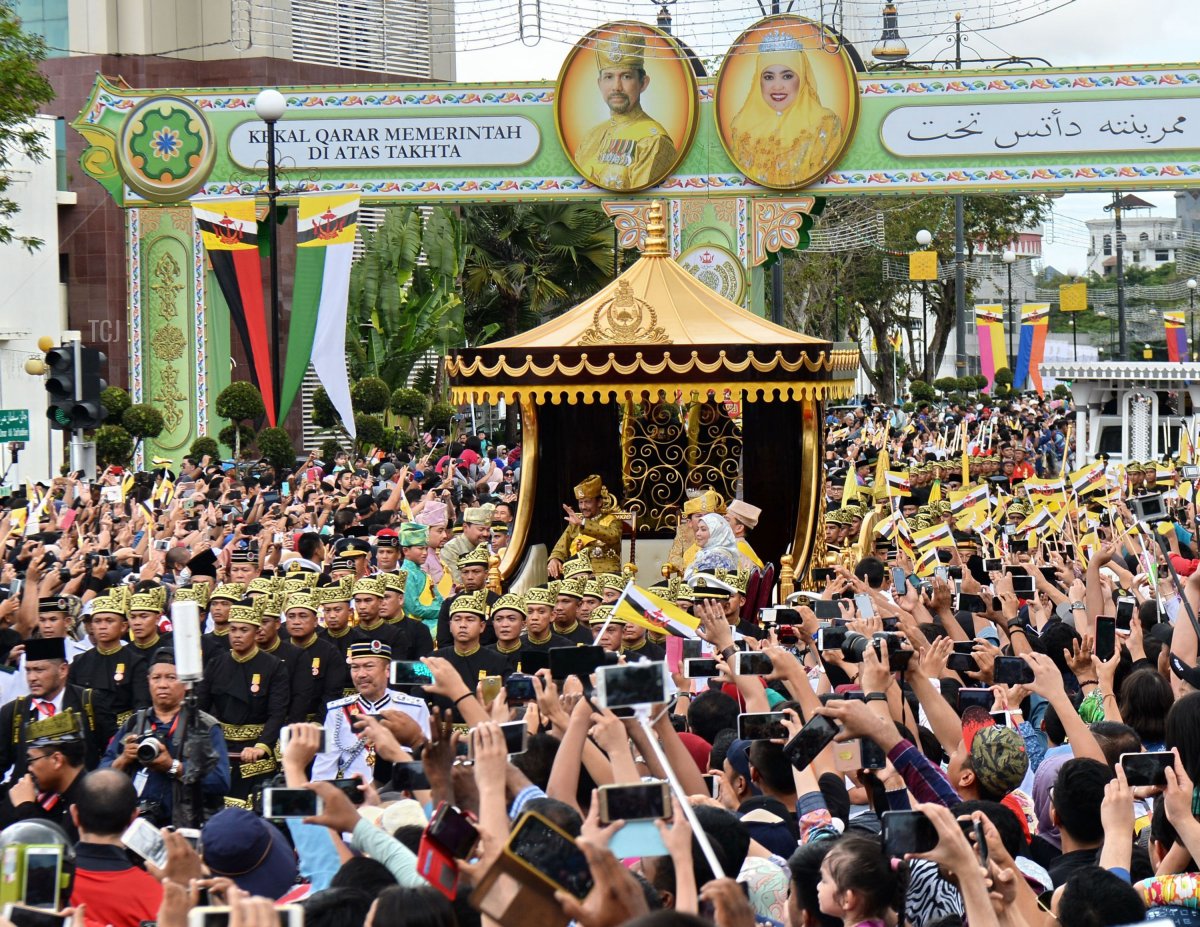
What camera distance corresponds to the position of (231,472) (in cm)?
2247

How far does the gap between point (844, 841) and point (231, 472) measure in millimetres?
18687

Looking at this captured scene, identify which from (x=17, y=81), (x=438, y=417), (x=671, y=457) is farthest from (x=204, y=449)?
(x=671, y=457)

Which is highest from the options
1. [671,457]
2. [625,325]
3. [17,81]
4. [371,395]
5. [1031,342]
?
[17,81]

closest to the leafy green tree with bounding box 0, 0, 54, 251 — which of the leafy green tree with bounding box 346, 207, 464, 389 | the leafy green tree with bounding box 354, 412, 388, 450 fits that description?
the leafy green tree with bounding box 354, 412, 388, 450

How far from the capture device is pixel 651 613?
8820 millimetres

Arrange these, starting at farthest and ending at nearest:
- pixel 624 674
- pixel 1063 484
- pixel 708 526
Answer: pixel 1063 484 → pixel 708 526 → pixel 624 674

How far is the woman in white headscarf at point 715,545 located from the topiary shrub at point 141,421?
491 inches

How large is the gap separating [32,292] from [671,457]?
752 inches

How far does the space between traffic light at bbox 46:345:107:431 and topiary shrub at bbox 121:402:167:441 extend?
783cm

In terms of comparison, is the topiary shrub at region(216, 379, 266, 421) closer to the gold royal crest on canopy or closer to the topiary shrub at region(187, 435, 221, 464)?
the topiary shrub at region(187, 435, 221, 464)

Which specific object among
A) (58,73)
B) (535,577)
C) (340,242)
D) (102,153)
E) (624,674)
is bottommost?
(535,577)

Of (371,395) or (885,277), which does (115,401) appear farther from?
(885,277)

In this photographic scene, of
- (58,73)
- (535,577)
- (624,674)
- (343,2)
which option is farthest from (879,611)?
(58,73)

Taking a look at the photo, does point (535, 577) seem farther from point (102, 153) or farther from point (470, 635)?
point (102, 153)
